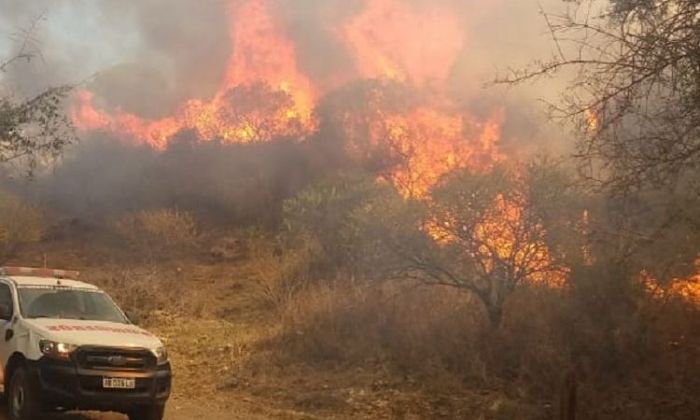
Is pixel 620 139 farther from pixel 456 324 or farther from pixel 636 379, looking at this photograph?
pixel 456 324

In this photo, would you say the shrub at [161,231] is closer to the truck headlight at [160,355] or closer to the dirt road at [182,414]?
the dirt road at [182,414]

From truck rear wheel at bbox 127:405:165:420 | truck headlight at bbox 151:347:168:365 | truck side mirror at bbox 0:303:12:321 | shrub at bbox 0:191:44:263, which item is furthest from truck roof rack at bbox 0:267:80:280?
shrub at bbox 0:191:44:263

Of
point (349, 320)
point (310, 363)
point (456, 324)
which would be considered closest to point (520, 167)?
point (456, 324)

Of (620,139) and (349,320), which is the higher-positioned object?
(620,139)

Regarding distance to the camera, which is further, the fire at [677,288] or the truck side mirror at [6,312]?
the fire at [677,288]

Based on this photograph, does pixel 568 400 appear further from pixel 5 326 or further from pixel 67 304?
→ pixel 5 326

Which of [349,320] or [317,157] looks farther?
[317,157]

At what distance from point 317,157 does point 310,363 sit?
15.7 meters

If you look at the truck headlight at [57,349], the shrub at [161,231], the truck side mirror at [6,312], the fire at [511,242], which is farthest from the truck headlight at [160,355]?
the shrub at [161,231]

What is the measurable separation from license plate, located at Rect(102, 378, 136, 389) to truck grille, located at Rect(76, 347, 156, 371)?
14cm

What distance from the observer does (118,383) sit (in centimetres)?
845

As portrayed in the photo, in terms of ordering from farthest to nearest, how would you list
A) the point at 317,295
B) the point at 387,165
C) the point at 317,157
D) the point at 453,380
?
1. the point at 317,157
2. the point at 387,165
3. the point at 317,295
4. the point at 453,380

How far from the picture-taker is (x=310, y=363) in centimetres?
1368

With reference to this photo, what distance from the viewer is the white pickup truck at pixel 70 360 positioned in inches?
323
